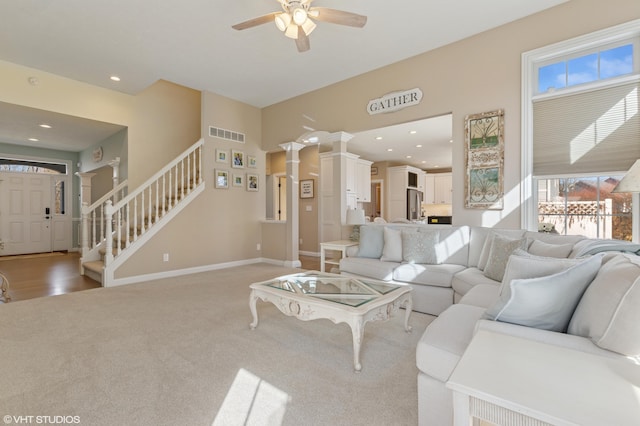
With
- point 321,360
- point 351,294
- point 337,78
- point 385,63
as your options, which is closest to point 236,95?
point 337,78

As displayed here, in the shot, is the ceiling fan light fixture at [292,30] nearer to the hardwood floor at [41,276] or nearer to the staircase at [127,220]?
the staircase at [127,220]

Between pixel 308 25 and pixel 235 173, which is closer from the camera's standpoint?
pixel 308 25

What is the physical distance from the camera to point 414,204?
30.7ft

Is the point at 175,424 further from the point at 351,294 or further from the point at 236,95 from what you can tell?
the point at 236,95

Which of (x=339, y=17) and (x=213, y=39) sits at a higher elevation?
(x=213, y=39)

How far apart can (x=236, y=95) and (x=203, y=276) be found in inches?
134

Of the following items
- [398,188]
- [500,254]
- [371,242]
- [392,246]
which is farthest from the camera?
[398,188]

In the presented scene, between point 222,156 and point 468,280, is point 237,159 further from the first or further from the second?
point 468,280

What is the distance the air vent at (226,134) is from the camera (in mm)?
5679

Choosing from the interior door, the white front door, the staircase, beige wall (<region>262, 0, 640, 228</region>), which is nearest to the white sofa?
beige wall (<region>262, 0, 640, 228</region>)

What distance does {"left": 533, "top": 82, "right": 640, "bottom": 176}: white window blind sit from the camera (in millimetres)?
2848

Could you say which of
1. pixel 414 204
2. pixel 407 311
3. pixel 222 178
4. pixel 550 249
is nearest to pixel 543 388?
pixel 407 311

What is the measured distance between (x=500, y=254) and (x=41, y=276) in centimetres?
673

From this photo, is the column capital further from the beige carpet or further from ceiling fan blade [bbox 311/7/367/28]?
the beige carpet
